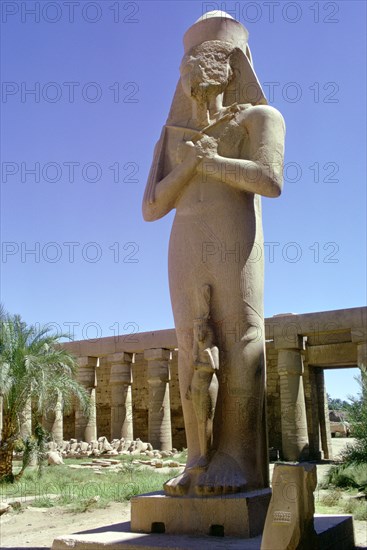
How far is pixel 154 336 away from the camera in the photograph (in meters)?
17.5

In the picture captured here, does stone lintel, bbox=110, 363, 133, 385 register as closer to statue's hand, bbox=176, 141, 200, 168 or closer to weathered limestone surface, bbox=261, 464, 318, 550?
statue's hand, bbox=176, 141, 200, 168

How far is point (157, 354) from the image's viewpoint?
1742cm

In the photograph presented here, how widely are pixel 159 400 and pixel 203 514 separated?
14.2 m

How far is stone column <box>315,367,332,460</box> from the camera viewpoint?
1831 centimetres

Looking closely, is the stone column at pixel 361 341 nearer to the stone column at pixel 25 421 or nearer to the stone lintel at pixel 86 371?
the stone column at pixel 25 421

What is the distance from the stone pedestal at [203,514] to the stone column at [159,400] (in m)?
13.7

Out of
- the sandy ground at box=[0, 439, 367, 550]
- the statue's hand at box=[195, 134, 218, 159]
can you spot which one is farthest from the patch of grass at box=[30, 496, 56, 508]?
the statue's hand at box=[195, 134, 218, 159]

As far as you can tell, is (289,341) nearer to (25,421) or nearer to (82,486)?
(25,421)

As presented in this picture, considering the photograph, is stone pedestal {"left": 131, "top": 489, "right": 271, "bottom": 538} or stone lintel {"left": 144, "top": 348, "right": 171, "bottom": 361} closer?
stone pedestal {"left": 131, "top": 489, "right": 271, "bottom": 538}

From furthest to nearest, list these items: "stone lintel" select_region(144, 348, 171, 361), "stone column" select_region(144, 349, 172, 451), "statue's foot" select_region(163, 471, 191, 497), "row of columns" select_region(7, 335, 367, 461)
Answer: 1. "stone lintel" select_region(144, 348, 171, 361)
2. "stone column" select_region(144, 349, 172, 451)
3. "row of columns" select_region(7, 335, 367, 461)
4. "statue's foot" select_region(163, 471, 191, 497)

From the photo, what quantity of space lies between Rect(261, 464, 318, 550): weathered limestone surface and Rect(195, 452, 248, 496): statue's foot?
61cm

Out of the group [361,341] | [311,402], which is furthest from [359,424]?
[311,402]

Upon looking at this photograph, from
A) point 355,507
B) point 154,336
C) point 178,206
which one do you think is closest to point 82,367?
point 154,336

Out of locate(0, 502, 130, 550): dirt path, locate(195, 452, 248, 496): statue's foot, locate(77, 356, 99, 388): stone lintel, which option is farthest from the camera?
locate(77, 356, 99, 388): stone lintel
